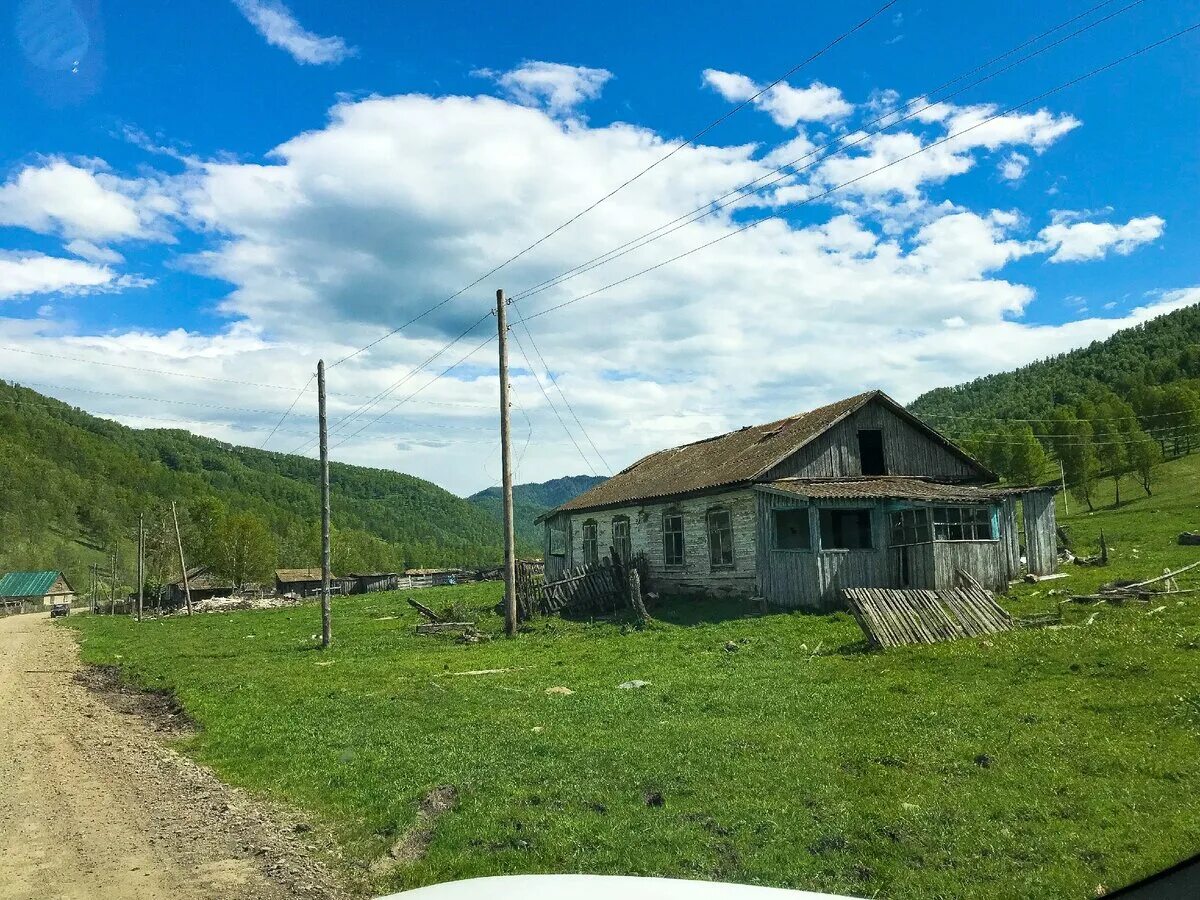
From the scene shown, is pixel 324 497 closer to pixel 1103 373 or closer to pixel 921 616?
pixel 921 616

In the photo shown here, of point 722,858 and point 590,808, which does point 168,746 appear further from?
point 722,858

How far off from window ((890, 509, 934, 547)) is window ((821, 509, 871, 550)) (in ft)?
9.87

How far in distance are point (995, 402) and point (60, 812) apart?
155053 mm

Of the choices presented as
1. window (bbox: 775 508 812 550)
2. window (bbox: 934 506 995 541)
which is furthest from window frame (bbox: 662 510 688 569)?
window (bbox: 934 506 995 541)

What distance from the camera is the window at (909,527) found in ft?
81.4

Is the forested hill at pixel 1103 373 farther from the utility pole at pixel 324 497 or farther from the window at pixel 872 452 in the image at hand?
the utility pole at pixel 324 497

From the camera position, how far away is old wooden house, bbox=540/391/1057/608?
76.8ft

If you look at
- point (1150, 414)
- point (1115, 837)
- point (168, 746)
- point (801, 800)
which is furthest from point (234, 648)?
point (1150, 414)

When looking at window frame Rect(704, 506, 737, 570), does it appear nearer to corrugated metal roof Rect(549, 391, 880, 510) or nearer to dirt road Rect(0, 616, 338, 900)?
corrugated metal roof Rect(549, 391, 880, 510)

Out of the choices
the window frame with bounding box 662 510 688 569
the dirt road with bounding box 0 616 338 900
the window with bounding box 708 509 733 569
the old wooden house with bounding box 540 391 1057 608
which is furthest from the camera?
the window frame with bounding box 662 510 688 569

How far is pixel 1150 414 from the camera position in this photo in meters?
85.1

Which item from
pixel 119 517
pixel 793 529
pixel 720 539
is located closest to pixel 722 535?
pixel 720 539

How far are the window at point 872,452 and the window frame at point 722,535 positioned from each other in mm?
5614

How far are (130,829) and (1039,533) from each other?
88.5 ft
